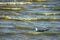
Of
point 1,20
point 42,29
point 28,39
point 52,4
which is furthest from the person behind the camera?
point 52,4

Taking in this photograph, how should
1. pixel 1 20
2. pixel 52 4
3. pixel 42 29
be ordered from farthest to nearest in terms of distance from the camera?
pixel 52 4 → pixel 1 20 → pixel 42 29

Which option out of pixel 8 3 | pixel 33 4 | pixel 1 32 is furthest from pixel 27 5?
pixel 1 32

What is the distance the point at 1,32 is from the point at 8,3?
60cm

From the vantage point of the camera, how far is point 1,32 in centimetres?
233

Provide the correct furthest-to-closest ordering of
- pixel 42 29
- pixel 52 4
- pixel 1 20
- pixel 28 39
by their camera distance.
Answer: pixel 52 4
pixel 1 20
pixel 42 29
pixel 28 39

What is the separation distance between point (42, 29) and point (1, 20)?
2.12 ft

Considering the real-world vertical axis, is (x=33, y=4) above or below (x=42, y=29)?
above

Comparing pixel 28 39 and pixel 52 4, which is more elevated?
pixel 52 4

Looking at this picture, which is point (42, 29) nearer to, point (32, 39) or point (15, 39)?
point (32, 39)

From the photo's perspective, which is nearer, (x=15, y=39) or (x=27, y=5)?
(x=15, y=39)

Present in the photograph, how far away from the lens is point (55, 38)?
223 cm

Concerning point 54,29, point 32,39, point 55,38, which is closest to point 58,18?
point 54,29

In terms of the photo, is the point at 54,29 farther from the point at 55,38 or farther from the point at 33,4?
the point at 33,4

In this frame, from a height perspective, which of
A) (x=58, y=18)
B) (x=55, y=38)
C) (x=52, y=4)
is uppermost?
(x=52, y=4)
